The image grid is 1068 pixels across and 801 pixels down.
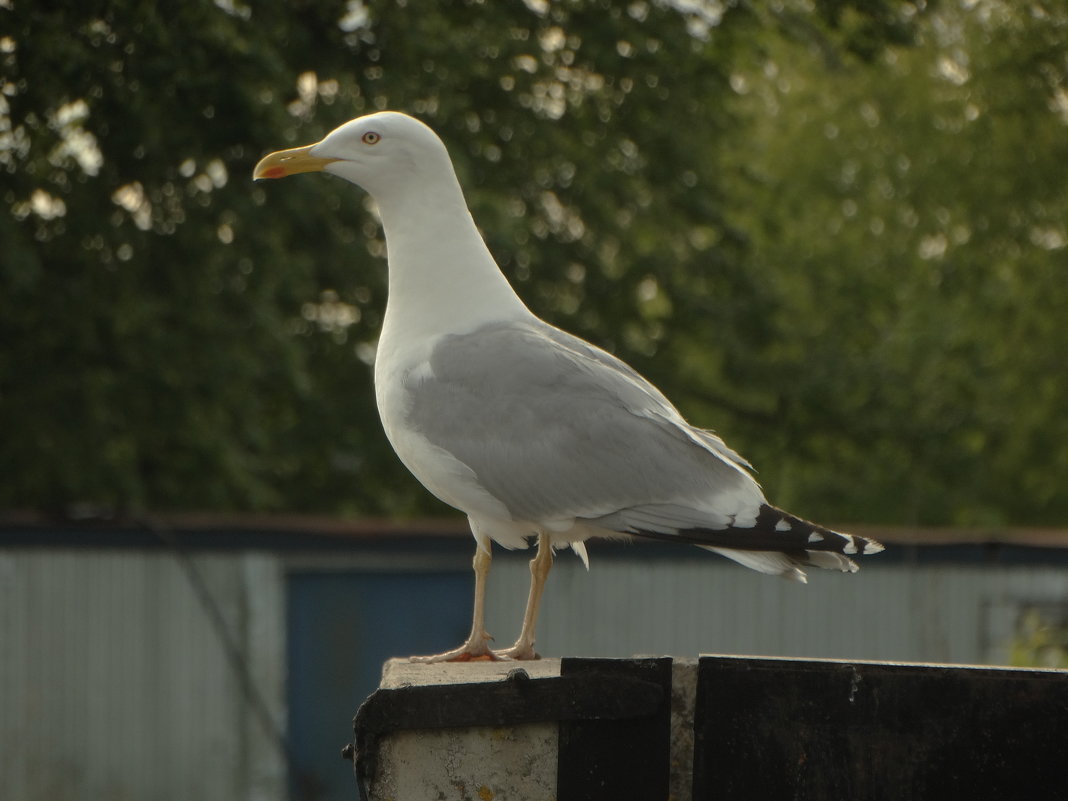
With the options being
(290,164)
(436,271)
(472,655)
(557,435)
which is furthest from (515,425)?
(290,164)

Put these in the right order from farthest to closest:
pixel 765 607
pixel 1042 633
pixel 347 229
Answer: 1. pixel 347 229
2. pixel 765 607
3. pixel 1042 633

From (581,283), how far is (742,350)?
2.06 metres

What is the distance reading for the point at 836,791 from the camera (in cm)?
353

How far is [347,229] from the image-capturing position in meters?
16.3

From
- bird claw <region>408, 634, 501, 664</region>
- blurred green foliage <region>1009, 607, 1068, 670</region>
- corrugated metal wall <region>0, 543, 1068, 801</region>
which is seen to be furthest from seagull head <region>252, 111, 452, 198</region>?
blurred green foliage <region>1009, 607, 1068, 670</region>

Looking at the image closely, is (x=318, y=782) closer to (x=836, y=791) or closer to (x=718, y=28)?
(x=718, y=28)

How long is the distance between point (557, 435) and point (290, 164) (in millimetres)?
1285

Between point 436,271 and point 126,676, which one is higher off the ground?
point 436,271

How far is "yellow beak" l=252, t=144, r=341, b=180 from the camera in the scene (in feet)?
18.4

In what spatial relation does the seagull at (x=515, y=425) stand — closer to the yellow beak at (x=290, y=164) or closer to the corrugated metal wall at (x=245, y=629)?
the yellow beak at (x=290, y=164)

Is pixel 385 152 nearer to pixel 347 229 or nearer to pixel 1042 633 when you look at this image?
pixel 1042 633

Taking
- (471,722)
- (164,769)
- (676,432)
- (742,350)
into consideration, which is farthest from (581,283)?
(471,722)

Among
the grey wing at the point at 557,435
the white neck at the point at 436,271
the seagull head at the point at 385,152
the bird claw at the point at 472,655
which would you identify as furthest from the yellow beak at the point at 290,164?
the bird claw at the point at 472,655

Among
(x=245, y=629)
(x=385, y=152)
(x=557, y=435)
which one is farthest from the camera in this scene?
(x=245, y=629)
